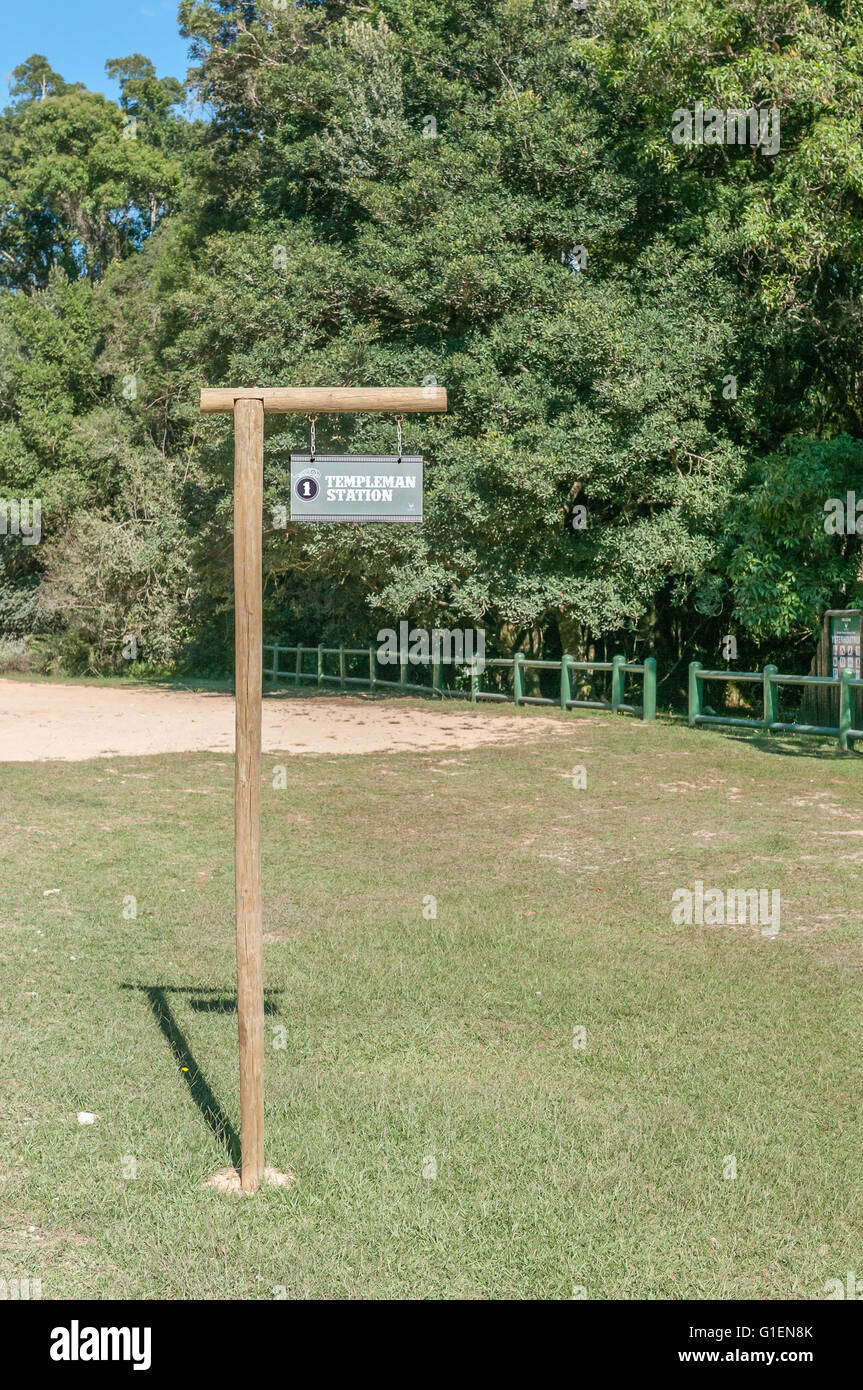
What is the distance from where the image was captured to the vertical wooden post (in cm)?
488

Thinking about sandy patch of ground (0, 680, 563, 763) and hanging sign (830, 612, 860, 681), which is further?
sandy patch of ground (0, 680, 563, 763)

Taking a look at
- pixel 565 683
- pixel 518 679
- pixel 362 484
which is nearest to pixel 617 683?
pixel 565 683

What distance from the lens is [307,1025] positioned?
6785 mm

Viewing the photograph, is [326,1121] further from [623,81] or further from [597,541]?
[623,81]

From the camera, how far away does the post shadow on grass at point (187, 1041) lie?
5.38 m

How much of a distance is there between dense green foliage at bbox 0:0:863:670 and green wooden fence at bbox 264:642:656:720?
0.98 metres

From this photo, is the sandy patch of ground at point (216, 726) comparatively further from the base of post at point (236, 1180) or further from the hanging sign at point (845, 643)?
the base of post at point (236, 1180)

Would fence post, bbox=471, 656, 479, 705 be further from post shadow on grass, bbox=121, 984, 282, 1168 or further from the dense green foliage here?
post shadow on grass, bbox=121, 984, 282, 1168

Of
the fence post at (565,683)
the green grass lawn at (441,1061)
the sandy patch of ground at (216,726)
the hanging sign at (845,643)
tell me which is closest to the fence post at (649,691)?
the sandy patch of ground at (216,726)

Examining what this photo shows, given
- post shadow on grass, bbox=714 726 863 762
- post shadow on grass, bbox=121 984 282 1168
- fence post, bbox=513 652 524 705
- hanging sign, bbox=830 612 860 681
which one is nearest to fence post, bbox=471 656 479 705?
fence post, bbox=513 652 524 705

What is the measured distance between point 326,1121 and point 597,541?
18.6 m

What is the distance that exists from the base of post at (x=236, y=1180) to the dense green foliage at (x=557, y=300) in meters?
15.9
